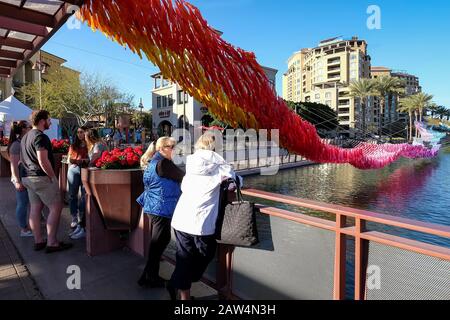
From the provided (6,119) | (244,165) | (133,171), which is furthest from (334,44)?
(133,171)

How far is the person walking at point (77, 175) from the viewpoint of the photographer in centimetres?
471

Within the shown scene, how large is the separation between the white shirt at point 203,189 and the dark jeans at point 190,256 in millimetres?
88

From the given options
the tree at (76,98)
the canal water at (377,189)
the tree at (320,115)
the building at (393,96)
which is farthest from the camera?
the building at (393,96)

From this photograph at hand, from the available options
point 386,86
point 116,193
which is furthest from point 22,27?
point 386,86

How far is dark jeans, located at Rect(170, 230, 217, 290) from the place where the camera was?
8.47 feet

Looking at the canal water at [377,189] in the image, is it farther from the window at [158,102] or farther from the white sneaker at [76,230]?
the window at [158,102]

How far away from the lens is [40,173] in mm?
3850

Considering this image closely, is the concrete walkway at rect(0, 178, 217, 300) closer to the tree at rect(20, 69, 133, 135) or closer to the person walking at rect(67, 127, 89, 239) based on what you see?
the person walking at rect(67, 127, 89, 239)

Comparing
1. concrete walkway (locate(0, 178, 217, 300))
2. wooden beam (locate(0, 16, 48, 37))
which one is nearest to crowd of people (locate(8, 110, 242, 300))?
concrete walkway (locate(0, 178, 217, 300))

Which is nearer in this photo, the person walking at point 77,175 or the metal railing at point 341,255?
the metal railing at point 341,255

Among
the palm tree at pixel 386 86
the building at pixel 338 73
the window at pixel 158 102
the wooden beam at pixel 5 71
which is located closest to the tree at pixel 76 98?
the window at pixel 158 102

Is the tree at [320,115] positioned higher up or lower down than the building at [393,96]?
lower down

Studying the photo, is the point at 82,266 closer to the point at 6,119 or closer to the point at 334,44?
the point at 6,119
